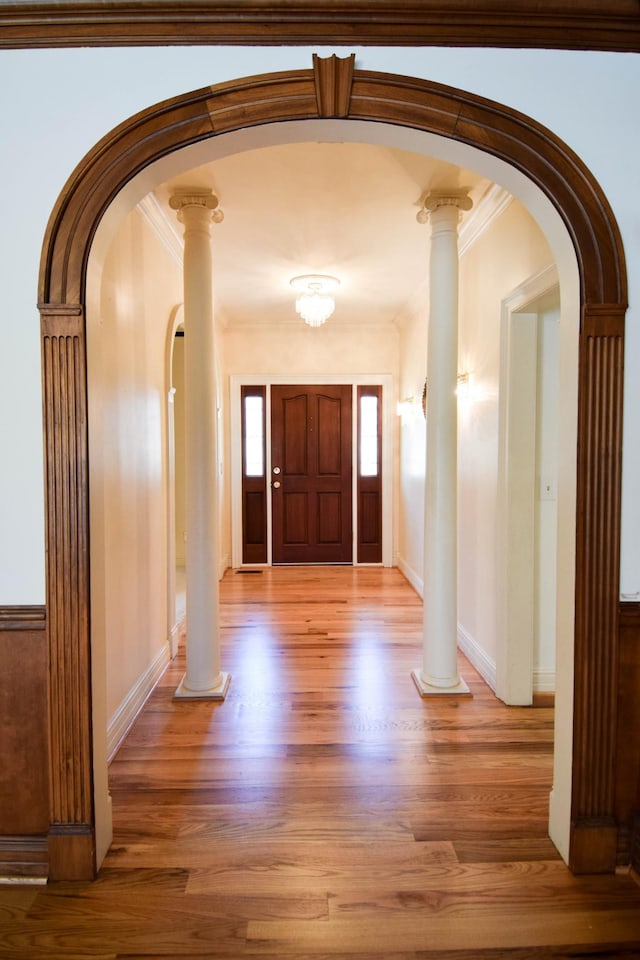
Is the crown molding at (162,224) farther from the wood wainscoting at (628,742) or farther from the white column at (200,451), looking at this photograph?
the wood wainscoting at (628,742)

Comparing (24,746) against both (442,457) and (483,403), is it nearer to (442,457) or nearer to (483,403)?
(442,457)

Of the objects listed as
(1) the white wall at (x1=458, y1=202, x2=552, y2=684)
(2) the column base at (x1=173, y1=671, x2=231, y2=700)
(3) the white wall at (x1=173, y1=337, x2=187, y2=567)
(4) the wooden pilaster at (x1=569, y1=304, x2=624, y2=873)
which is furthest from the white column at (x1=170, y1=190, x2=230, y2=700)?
(3) the white wall at (x1=173, y1=337, x2=187, y2=567)

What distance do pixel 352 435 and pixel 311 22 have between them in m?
4.80

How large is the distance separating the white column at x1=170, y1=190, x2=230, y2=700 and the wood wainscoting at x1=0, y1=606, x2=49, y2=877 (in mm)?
1268

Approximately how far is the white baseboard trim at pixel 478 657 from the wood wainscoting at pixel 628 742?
4.22 feet

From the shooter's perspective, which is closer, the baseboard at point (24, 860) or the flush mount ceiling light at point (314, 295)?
the baseboard at point (24, 860)

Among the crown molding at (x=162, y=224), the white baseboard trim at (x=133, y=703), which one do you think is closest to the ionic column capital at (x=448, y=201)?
the crown molding at (x=162, y=224)

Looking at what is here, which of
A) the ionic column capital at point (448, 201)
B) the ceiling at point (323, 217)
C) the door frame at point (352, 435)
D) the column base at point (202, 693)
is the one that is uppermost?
the ceiling at point (323, 217)

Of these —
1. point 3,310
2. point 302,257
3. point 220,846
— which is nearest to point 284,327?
point 302,257

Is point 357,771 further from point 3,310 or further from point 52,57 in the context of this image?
point 52,57

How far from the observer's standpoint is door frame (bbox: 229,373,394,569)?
20.6 feet

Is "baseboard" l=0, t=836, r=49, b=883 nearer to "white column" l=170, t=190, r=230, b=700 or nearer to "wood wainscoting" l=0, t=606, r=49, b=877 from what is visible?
"wood wainscoting" l=0, t=606, r=49, b=877

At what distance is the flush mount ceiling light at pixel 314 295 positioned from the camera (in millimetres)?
4500

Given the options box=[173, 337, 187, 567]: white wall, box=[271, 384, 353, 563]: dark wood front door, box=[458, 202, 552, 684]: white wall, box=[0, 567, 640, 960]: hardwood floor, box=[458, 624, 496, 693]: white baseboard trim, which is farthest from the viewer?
box=[271, 384, 353, 563]: dark wood front door
